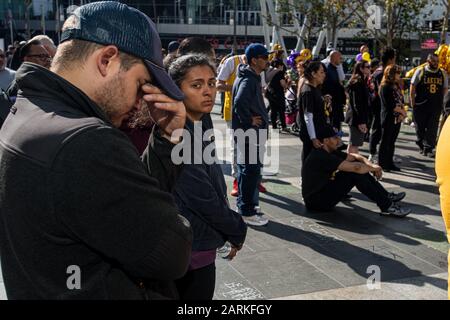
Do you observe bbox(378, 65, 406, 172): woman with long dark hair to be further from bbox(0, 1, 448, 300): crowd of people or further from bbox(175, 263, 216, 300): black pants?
bbox(0, 1, 448, 300): crowd of people

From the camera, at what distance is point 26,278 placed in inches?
48.6

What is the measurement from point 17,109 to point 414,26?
17598 mm

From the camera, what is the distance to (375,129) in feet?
27.5

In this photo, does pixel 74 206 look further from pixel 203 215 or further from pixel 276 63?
pixel 276 63

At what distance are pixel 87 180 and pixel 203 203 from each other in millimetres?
1501

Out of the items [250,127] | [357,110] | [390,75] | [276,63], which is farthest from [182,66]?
[276,63]

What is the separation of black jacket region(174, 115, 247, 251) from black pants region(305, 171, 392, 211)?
3.17 m

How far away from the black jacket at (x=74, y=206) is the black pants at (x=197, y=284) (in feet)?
3.84

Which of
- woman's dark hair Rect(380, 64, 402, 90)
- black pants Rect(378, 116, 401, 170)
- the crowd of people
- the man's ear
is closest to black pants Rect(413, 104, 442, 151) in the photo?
black pants Rect(378, 116, 401, 170)

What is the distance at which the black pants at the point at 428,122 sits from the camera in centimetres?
902

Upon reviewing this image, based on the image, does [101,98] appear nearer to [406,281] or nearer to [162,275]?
[162,275]

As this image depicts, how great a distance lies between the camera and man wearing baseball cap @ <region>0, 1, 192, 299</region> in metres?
1.13

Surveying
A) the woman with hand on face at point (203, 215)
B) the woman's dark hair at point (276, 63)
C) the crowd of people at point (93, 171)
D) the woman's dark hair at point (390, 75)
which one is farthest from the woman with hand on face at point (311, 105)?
the woman's dark hair at point (276, 63)

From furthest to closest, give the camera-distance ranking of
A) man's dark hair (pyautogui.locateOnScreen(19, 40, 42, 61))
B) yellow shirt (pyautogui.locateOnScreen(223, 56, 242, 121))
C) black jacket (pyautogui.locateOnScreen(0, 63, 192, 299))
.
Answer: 1. yellow shirt (pyautogui.locateOnScreen(223, 56, 242, 121))
2. man's dark hair (pyautogui.locateOnScreen(19, 40, 42, 61))
3. black jacket (pyautogui.locateOnScreen(0, 63, 192, 299))
